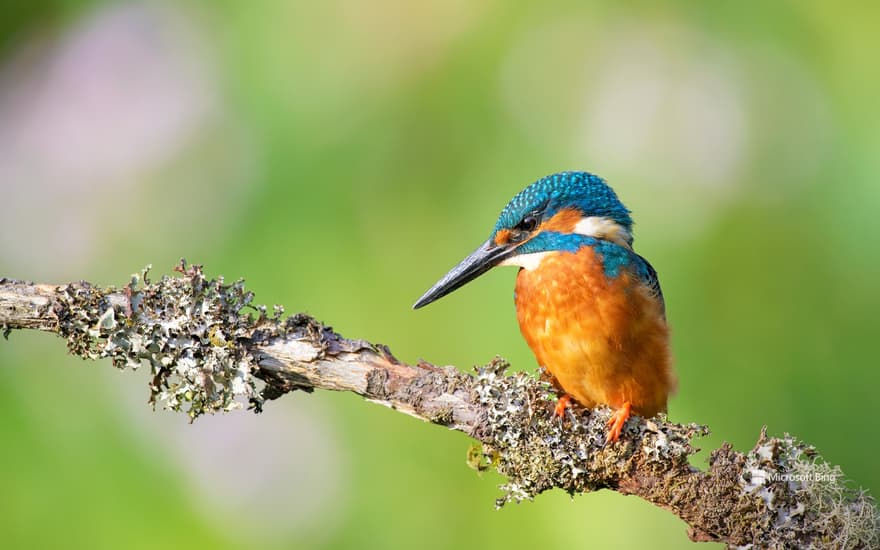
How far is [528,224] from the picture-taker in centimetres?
214

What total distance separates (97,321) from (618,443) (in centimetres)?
98

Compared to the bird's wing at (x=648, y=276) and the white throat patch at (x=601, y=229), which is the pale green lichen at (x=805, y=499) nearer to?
the bird's wing at (x=648, y=276)

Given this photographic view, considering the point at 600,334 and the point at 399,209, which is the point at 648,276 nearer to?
the point at 600,334

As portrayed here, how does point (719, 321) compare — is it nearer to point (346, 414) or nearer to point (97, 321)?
point (346, 414)

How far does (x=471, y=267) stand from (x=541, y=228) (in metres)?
0.20

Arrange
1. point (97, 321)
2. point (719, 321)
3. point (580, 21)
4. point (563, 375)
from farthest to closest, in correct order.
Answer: point (580, 21), point (719, 321), point (563, 375), point (97, 321)

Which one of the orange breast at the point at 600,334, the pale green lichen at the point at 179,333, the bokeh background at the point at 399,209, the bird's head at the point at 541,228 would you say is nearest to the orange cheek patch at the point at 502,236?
the bird's head at the point at 541,228

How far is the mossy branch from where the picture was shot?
155 cm

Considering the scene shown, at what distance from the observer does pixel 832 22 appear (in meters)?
3.04

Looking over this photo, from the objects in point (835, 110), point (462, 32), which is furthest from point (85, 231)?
point (835, 110)

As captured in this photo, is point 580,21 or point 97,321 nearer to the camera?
point 97,321

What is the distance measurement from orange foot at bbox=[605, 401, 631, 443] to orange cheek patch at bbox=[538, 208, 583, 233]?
535 mm

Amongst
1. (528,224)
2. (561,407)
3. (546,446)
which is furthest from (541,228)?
(546,446)

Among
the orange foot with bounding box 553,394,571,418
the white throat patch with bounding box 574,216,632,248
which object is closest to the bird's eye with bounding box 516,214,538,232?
the white throat patch with bounding box 574,216,632,248
